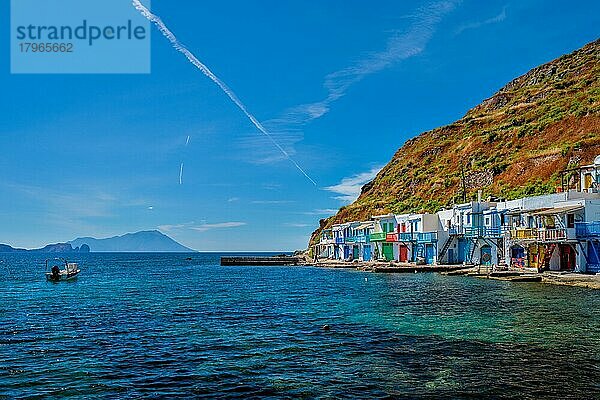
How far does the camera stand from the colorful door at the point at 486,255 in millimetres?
67706

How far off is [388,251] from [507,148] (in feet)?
163

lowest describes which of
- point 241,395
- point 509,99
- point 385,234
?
point 241,395

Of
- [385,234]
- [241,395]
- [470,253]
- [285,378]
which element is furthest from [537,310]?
[385,234]

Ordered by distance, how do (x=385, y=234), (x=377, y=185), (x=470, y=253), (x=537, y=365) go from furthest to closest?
(x=377, y=185) → (x=385, y=234) → (x=470, y=253) → (x=537, y=365)

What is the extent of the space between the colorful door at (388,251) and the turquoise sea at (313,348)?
1810 inches

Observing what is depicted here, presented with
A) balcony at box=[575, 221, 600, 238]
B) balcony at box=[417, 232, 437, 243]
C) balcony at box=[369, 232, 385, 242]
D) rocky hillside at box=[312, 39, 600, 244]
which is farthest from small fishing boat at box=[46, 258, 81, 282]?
rocky hillside at box=[312, 39, 600, 244]

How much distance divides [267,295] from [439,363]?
28.8 metres

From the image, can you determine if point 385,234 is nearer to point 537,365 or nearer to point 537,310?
point 537,310

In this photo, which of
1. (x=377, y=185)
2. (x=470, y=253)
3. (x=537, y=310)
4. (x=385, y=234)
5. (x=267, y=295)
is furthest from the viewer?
(x=377, y=185)

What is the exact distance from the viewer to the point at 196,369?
19.7 meters

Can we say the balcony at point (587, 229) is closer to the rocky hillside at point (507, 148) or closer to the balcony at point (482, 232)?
the balcony at point (482, 232)

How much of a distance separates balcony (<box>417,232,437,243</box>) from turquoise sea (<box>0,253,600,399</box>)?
34558mm

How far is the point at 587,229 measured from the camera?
1918 inches

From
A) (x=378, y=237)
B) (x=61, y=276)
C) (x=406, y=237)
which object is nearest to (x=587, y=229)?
(x=406, y=237)
